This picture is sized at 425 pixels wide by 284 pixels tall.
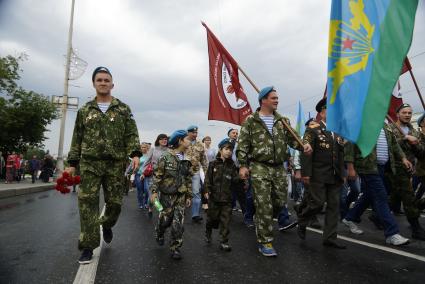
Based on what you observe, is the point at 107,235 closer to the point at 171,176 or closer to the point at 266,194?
the point at 171,176

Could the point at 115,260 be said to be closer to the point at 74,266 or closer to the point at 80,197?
the point at 74,266

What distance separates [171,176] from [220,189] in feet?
2.68

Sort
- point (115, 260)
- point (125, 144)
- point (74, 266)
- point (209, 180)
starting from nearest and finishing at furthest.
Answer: point (74, 266) < point (115, 260) < point (125, 144) < point (209, 180)

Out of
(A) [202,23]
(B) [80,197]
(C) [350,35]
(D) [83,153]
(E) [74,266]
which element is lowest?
(E) [74,266]

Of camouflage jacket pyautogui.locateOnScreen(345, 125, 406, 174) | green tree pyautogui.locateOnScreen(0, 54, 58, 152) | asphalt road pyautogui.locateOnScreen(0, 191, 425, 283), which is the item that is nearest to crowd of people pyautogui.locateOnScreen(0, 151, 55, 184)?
green tree pyautogui.locateOnScreen(0, 54, 58, 152)

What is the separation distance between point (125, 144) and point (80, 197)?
2.58ft

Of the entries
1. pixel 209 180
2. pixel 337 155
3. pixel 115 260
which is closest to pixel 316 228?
pixel 337 155

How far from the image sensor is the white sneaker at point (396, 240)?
459 cm

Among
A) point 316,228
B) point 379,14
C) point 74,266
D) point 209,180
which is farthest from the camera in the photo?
point 316,228

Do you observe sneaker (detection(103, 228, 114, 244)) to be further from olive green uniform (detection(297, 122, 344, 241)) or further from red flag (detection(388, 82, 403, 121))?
red flag (detection(388, 82, 403, 121))

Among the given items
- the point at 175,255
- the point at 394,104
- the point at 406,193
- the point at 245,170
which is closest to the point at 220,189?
the point at 245,170

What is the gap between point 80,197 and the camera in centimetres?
393

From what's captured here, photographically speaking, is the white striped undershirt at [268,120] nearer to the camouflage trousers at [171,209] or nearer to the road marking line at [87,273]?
the camouflage trousers at [171,209]

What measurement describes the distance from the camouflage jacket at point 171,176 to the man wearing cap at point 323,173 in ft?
5.32
